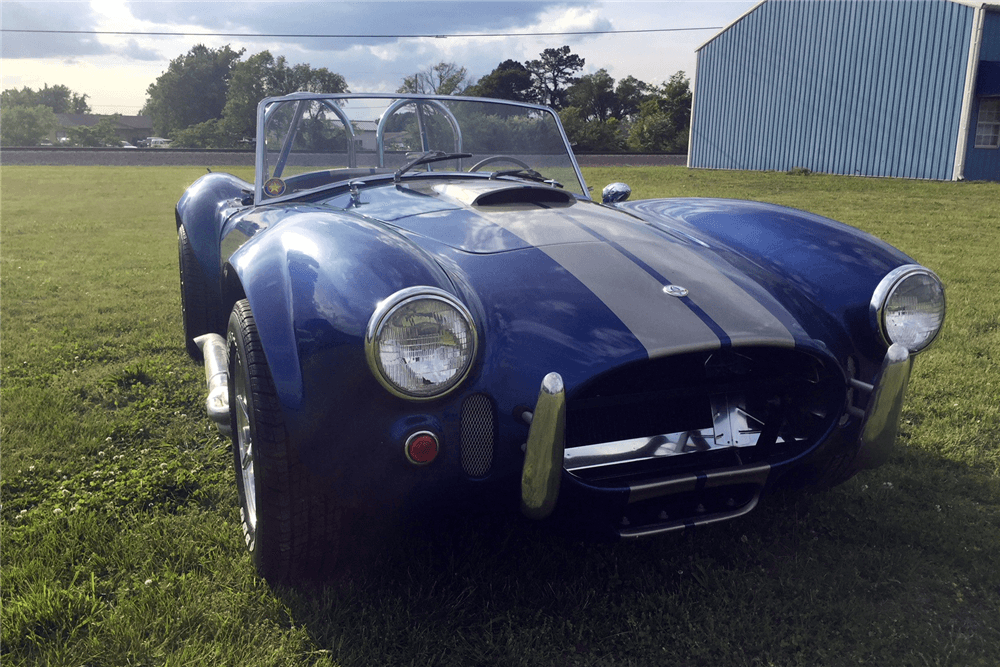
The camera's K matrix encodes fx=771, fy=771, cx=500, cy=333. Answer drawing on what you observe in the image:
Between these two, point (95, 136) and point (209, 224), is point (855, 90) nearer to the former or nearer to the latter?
point (209, 224)

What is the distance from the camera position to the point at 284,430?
6.07 ft

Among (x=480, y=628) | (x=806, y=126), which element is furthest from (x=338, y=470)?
(x=806, y=126)

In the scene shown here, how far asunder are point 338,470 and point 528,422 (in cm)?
47

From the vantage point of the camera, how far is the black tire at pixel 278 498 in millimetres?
1854

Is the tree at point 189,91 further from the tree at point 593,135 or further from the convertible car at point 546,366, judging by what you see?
the convertible car at point 546,366

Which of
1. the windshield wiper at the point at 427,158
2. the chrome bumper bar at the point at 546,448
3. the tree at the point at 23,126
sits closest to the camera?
the chrome bumper bar at the point at 546,448

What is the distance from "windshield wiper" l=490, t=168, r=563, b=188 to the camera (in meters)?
3.47

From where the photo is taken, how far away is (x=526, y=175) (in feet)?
11.6

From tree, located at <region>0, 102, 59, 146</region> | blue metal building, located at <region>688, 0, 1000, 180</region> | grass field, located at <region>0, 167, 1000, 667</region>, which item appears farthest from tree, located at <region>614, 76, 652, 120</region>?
grass field, located at <region>0, 167, 1000, 667</region>

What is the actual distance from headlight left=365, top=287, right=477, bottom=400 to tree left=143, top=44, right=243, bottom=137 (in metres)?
67.7

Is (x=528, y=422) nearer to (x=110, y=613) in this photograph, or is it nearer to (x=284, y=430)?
(x=284, y=430)

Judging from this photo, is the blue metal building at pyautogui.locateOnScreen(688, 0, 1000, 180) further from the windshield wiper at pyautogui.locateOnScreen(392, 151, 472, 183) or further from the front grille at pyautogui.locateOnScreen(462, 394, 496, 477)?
the front grille at pyautogui.locateOnScreen(462, 394, 496, 477)

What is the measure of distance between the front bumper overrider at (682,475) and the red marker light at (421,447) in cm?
22

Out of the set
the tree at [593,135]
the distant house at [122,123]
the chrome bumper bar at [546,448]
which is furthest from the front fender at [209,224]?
the distant house at [122,123]
